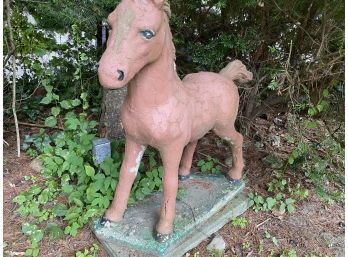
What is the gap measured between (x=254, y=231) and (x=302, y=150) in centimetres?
58

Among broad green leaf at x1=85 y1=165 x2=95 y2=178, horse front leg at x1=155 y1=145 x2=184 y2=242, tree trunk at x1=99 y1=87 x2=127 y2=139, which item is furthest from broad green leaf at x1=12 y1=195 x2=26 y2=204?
horse front leg at x1=155 y1=145 x2=184 y2=242

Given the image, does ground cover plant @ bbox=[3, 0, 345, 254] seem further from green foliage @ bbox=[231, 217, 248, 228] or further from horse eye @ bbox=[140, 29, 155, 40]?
horse eye @ bbox=[140, 29, 155, 40]

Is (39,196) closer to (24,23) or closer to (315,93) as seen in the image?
(24,23)

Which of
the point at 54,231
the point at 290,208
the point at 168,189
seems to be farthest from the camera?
the point at 290,208

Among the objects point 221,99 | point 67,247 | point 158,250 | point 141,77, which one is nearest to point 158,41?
point 141,77

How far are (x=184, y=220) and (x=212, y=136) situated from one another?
108 centimetres

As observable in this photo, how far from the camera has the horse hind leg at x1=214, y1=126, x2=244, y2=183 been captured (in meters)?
2.00

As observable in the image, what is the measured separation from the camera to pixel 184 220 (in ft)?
6.13

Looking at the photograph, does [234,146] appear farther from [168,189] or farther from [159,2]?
[159,2]

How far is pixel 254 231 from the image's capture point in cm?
204

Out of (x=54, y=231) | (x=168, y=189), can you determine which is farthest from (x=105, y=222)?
(x=168, y=189)

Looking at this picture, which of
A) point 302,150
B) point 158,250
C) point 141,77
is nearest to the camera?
point 141,77

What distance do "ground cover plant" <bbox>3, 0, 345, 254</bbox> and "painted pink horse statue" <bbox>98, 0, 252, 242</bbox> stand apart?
0.24 meters

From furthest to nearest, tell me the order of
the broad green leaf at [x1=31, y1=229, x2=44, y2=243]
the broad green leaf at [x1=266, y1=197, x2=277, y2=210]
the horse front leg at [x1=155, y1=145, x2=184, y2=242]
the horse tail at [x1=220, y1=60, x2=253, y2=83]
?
the broad green leaf at [x1=266, y1=197, x2=277, y2=210], the horse tail at [x1=220, y1=60, x2=253, y2=83], the broad green leaf at [x1=31, y1=229, x2=44, y2=243], the horse front leg at [x1=155, y1=145, x2=184, y2=242]
